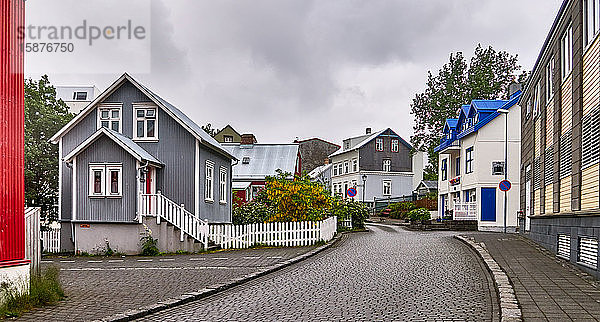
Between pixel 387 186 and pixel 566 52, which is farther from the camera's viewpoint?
pixel 387 186

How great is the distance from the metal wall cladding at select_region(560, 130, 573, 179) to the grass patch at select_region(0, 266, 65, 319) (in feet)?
42.1

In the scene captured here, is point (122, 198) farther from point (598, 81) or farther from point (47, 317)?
point (598, 81)

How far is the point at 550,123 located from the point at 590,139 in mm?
6784

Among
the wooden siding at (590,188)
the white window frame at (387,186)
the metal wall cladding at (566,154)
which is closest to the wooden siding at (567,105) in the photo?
the metal wall cladding at (566,154)

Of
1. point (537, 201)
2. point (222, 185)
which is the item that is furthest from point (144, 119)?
point (537, 201)

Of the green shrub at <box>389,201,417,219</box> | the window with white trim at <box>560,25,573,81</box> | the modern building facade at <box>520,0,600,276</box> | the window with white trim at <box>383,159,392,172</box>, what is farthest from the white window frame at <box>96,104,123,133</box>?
the window with white trim at <box>383,159,392,172</box>

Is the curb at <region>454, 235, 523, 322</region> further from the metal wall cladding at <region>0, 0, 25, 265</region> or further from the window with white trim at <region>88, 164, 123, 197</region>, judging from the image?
the window with white trim at <region>88, 164, 123, 197</region>

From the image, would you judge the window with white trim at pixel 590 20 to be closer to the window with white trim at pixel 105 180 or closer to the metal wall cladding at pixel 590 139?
the metal wall cladding at pixel 590 139

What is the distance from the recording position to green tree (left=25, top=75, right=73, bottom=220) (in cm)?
2977

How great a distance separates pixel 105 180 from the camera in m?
23.5

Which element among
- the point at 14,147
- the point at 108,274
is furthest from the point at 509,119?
the point at 14,147

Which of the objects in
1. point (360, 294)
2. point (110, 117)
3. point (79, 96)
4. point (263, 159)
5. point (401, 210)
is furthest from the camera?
point (79, 96)

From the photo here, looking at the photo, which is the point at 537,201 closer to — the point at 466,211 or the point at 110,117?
the point at 110,117

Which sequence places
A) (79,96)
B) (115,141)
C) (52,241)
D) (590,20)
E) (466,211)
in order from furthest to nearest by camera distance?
(79,96) → (466,211) → (52,241) → (115,141) → (590,20)
